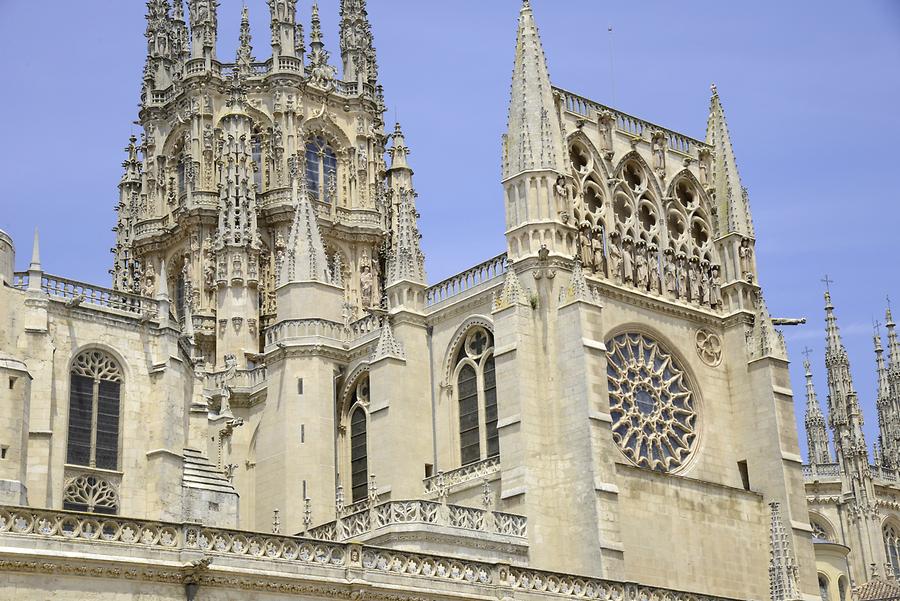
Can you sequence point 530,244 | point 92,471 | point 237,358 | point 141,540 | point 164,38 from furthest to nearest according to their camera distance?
point 164,38
point 237,358
point 530,244
point 92,471
point 141,540

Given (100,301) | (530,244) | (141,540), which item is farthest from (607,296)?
(141,540)

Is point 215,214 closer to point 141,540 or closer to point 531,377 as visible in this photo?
point 531,377

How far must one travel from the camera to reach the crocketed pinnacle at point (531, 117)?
40500 millimetres

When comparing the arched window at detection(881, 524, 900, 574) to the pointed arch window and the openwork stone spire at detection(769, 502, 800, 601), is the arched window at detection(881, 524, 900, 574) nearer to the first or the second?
the openwork stone spire at detection(769, 502, 800, 601)

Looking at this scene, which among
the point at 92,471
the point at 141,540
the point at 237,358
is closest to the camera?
the point at 141,540

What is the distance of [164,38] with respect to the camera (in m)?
63.4

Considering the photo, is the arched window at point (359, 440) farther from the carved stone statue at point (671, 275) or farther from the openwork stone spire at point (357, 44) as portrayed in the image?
the openwork stone spire at point (357, 44)

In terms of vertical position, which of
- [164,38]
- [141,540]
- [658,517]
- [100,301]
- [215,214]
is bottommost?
[141,540]

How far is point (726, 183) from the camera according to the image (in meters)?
46.1

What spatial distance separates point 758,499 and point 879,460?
2540 cm

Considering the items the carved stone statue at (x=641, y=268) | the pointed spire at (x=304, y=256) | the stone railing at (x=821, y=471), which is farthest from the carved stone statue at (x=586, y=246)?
the stone railing at (x=821, y=471)

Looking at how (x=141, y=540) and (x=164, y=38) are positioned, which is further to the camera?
(x=164, y=38)

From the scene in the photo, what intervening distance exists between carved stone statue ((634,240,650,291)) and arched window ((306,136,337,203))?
20.4 meters

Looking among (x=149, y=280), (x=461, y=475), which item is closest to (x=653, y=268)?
(x=461, y=475)
